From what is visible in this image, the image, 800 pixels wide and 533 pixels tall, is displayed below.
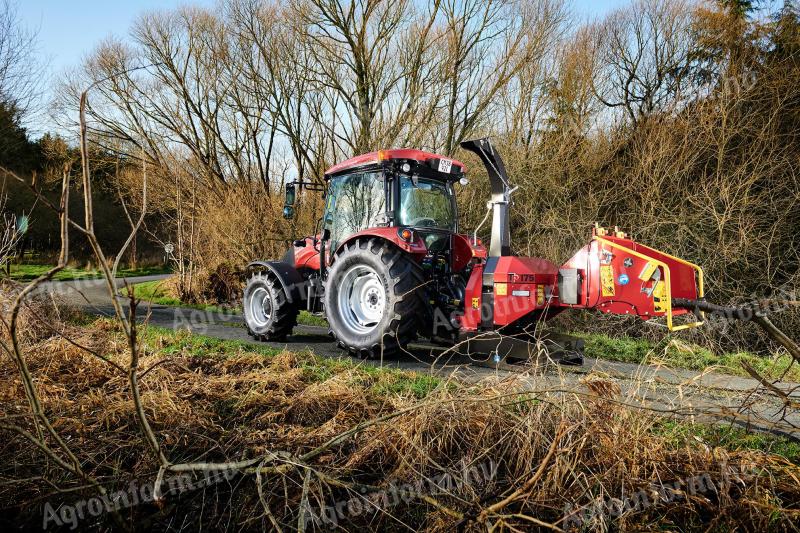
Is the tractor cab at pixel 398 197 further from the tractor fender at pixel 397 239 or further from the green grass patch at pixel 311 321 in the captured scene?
the green grass patch at pixel 311 321

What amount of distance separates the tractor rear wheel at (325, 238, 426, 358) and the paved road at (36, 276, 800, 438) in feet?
0.83

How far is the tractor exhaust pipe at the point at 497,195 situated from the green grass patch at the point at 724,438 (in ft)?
9.86

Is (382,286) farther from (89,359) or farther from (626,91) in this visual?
(626,91)

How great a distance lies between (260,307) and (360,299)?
2.18 m

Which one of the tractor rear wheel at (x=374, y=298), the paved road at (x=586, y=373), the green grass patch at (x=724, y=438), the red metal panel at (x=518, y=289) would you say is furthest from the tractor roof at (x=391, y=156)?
the green grass patch at (x=724, y=438)

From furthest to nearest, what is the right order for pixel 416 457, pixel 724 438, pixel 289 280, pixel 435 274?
pixel 289 280 → pixel 435 274 → pixel 724 438 → pixel 416 457

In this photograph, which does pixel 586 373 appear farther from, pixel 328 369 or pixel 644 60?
pixel 644 60

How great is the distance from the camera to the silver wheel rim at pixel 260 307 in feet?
25.3

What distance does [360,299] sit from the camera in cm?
644

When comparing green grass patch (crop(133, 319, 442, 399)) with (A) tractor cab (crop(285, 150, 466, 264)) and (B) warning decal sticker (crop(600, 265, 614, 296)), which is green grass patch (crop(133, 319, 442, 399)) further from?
(B) warning decal sticker (crop(600, 265, 614, 296))

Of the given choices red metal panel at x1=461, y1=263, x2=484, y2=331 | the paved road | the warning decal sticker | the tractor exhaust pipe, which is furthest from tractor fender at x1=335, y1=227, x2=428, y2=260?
the warning decal sticker

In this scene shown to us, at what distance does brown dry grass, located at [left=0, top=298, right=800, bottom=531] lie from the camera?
2232 millimetres

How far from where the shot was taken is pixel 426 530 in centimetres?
212

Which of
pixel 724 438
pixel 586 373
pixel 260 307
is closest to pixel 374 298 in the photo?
pixel 260 307
